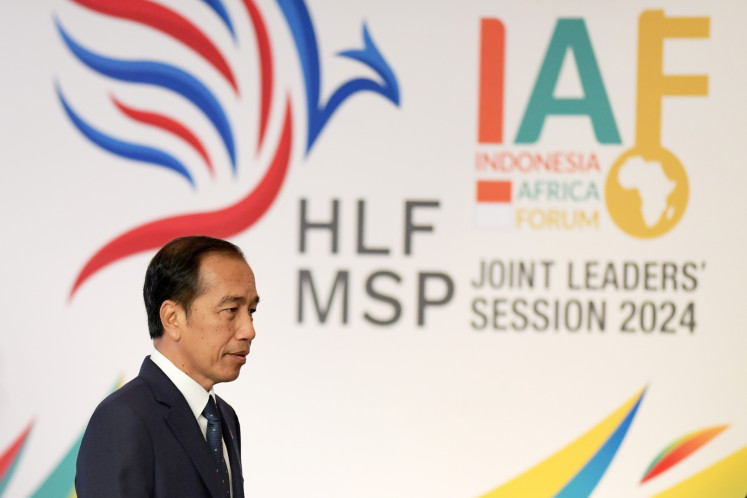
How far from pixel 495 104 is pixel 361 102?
574 millimetres

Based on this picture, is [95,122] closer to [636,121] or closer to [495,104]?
[495,104]

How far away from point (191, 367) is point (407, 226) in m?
2.44

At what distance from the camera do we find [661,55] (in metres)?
4.53

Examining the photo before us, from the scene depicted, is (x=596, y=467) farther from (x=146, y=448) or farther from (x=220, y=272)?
(x=146, y=448)

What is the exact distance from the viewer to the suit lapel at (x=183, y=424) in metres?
2.09

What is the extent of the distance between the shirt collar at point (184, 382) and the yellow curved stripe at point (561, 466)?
2566mm

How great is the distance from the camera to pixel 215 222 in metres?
4.64

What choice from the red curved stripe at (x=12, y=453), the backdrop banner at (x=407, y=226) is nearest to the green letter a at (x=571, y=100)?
the backdrop banner at (x=407, y=226)

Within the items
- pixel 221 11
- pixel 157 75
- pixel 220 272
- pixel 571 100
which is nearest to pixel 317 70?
pixel 221 11

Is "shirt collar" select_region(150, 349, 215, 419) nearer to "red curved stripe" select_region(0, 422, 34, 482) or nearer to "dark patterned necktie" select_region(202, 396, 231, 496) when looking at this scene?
"dark patterned necktie" select_region(202, 396, 231, 496)

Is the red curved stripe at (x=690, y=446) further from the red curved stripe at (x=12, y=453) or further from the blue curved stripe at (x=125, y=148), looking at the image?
the red curved stripe at (x=12, y=453)

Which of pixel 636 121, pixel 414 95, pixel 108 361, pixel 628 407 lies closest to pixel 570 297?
pixel 628 407

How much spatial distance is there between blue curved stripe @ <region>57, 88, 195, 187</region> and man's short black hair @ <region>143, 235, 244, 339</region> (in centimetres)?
247

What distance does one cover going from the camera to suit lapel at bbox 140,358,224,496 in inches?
82.4
